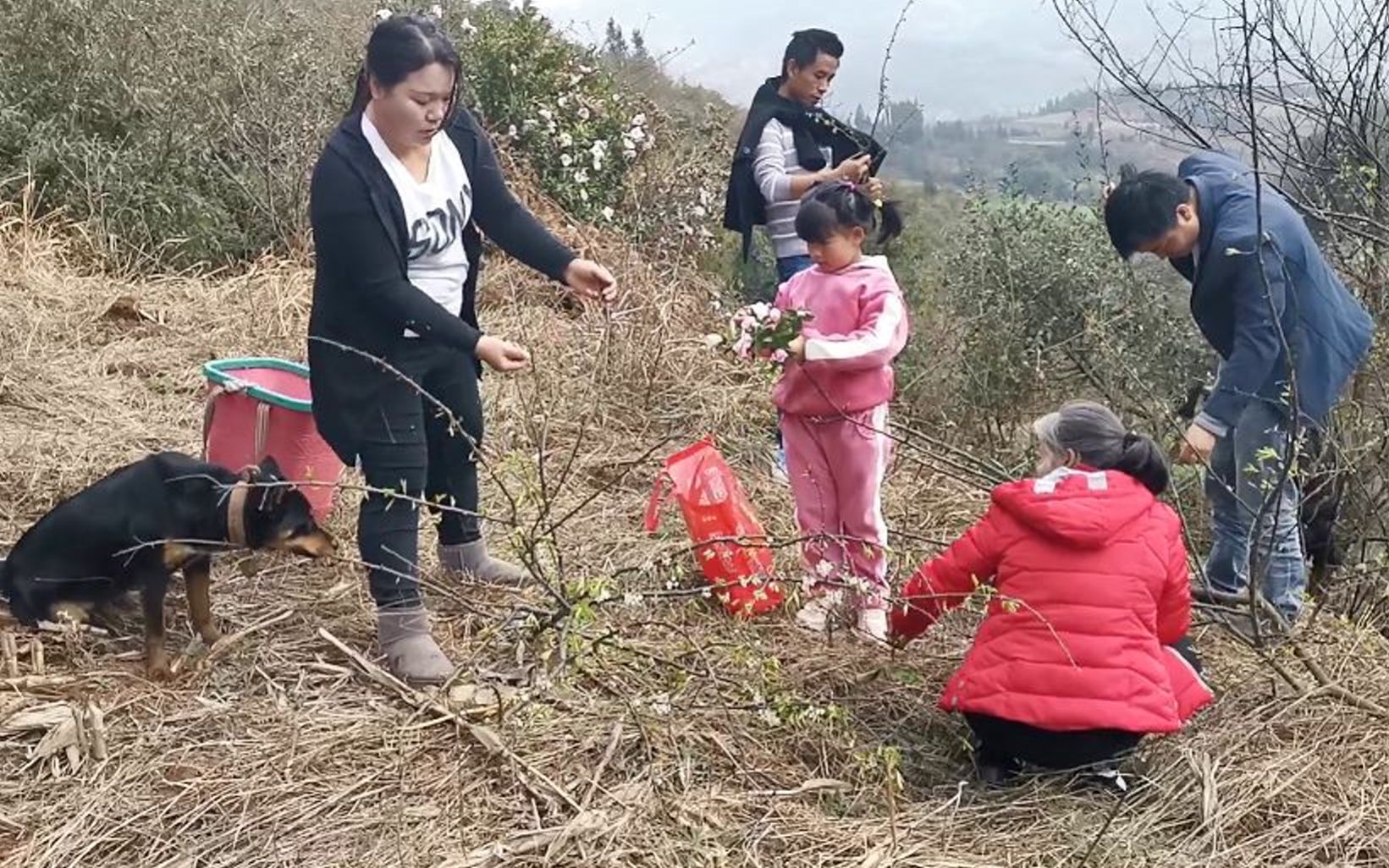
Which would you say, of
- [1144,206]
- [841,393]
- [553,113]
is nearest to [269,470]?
[841,393]

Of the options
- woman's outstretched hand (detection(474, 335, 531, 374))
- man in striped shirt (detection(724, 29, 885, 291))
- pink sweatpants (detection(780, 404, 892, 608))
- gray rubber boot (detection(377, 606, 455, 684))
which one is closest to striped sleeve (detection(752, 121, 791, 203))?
man in striped shirt (detection(724, 29, 885, 291))

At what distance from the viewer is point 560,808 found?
8.95ft

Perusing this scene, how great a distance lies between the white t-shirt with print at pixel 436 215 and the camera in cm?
306

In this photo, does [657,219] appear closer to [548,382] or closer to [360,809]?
[548,382]

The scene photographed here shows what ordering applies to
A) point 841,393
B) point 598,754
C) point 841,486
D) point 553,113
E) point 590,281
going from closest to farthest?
point 598,754
point 590,281
point 841,393
point 841,486
point 553,113

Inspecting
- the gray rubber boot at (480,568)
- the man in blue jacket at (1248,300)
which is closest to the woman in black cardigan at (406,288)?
the gray rubber boot at (480,568)

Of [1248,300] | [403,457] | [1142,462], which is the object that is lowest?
[403,457]

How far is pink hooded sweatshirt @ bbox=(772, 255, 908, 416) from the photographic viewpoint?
3.59 m

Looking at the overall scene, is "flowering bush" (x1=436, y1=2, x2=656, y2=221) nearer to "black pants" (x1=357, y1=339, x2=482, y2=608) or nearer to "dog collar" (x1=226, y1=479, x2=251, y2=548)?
"black pants" (x1=357, y1=339, x2=482, y2=608)

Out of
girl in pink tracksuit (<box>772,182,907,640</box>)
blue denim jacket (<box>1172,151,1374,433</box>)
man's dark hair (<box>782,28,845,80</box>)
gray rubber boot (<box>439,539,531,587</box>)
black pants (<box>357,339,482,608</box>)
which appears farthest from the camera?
man's dark hair (<box>782,28,845,80</box>)

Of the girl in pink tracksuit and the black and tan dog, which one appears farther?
the girl in pink tracksuit

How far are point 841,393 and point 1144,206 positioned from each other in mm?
904

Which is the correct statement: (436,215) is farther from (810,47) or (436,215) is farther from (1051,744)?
(810,47)

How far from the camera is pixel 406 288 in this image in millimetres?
2990
